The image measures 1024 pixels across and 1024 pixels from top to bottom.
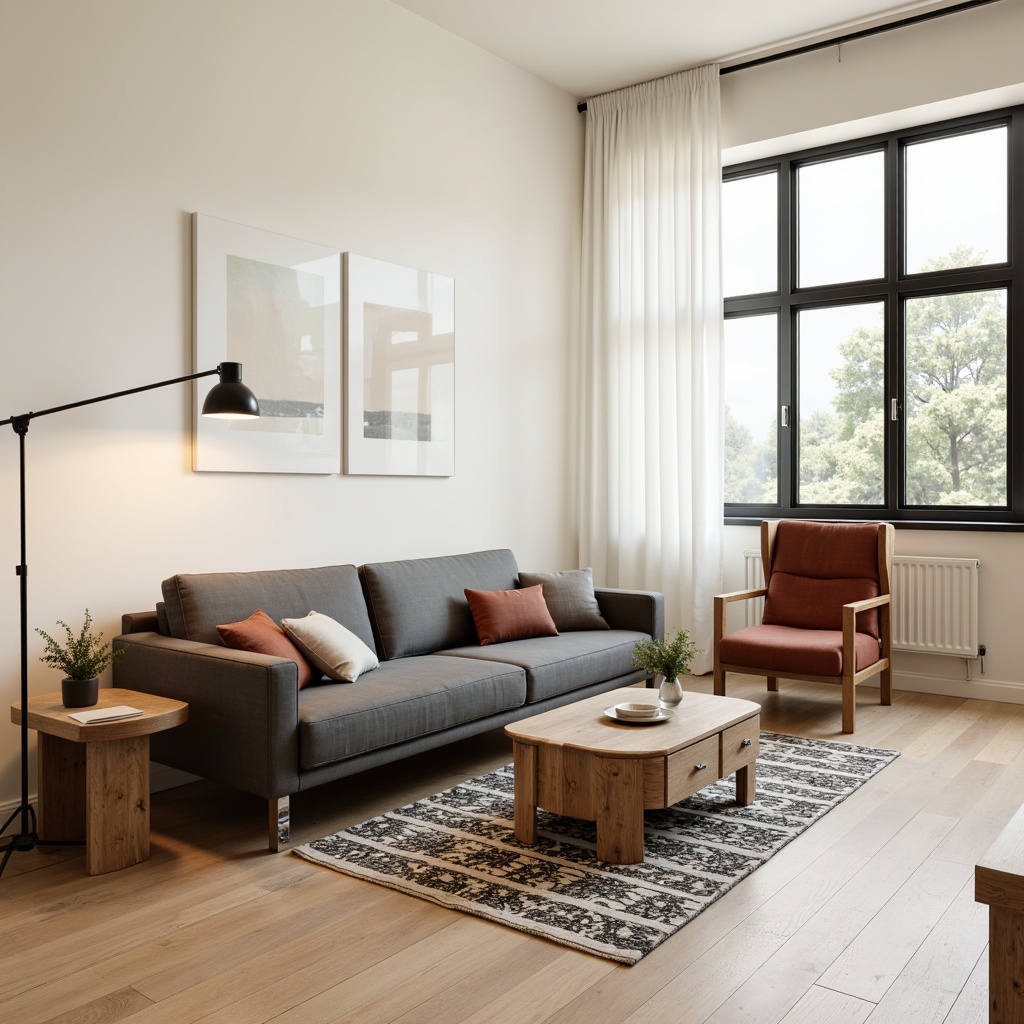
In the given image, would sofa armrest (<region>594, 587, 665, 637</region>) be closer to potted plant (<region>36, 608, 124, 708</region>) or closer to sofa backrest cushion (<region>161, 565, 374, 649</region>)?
sofa backrest cushion (<region>161, 565, 374, 649</region>)

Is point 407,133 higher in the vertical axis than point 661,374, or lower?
higher

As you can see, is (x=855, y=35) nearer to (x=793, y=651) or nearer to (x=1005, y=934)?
(x=793, y=651)

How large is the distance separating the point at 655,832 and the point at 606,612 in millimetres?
1856

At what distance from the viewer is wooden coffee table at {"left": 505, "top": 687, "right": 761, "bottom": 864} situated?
2842 mm

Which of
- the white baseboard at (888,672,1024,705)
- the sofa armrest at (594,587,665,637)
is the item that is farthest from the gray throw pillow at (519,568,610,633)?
the white baseboard at (888,672,1024,705)

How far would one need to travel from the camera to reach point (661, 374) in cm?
570

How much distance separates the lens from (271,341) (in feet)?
13.3

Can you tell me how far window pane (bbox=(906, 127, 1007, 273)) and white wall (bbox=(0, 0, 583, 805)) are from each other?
2.13 metres

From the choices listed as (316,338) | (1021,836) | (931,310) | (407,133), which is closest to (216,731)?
(316,338)

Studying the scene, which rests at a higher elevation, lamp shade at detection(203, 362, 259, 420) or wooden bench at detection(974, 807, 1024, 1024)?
lamp shade at detection(203, 362, 259, 420)

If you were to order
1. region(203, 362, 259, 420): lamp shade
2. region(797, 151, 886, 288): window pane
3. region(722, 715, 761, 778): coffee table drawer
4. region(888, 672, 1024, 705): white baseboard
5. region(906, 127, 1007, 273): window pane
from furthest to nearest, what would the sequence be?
1. region(797, 151, 886, 288): window pane
2. region(906, 127, 1007, 273): window pane
3. region(888, 672, 1024, 705): white baseboard
4. region(722, 715, 761, 778): coffee table drawer
5. region(203, 362, 259, 420): lamp shade

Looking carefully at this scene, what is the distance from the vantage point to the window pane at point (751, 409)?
19.1ft

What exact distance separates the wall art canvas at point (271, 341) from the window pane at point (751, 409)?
2.68 meters

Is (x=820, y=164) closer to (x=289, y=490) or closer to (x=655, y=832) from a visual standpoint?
(x=289, y=490)
